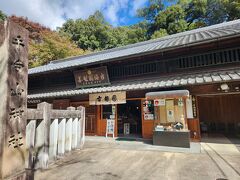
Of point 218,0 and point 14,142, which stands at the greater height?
point 218,0

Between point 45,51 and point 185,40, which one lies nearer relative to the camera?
point 185,40

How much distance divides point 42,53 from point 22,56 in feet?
81.1

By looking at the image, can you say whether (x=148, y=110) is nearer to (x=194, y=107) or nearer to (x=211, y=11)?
(x=194, y=107)

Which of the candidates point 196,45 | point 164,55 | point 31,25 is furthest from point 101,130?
point 31,25

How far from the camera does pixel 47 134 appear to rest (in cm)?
521

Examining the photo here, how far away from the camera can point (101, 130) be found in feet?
37.4

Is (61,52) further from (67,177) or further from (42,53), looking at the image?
(67,177)

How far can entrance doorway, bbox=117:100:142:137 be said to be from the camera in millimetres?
12330

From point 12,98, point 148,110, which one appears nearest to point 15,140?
point 12,98

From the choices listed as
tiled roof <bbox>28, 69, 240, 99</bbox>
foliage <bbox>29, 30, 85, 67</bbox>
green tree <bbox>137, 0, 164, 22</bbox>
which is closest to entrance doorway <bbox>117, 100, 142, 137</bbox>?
tiled roof <bbox>28, 69, 240, 99</bbox>

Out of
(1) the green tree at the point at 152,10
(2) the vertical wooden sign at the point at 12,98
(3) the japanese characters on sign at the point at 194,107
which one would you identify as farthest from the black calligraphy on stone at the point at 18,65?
(1) the green tree at the point at 152,10

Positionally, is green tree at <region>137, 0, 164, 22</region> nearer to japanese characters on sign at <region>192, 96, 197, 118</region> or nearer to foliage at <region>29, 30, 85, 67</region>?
foliage at <region>29, 30, 85, 67</region>

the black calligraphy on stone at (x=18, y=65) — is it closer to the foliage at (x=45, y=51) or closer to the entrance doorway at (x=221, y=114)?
the entrance doorway at (x=221, y=114)

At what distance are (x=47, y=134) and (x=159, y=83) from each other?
5.92m
